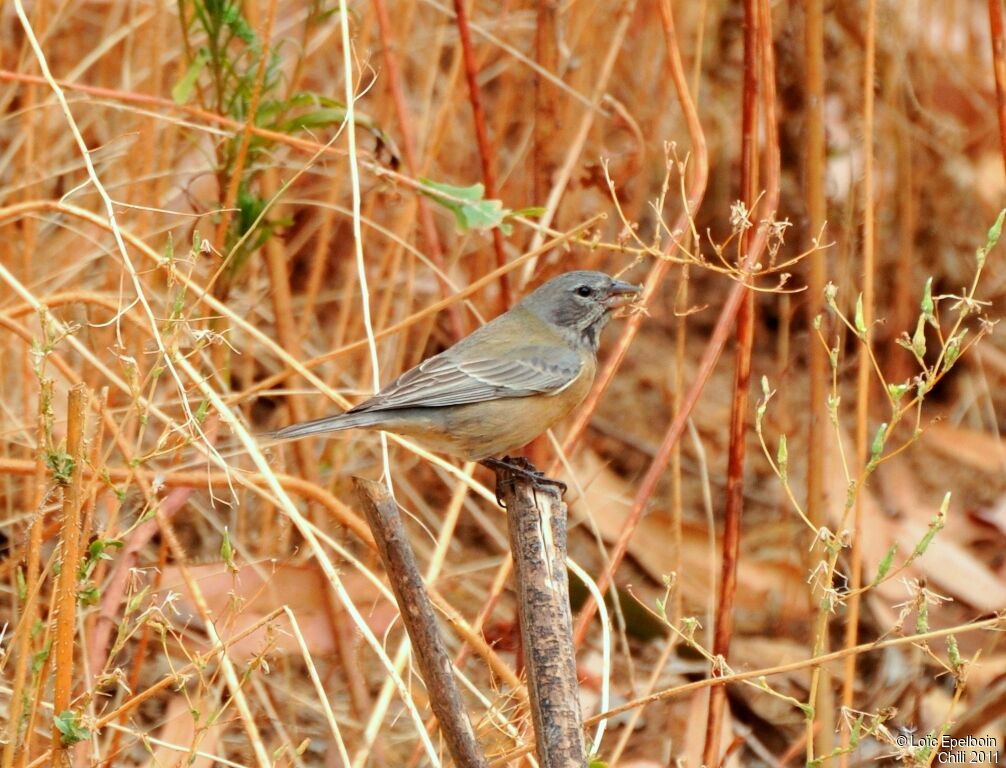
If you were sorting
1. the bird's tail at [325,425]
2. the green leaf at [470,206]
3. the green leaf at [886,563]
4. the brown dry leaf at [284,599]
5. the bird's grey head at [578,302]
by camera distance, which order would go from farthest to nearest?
the bird's grey head at [578,302] → the brown dry leaf at [284,599] → the green leaf at [470,206] → the bird's tail at [325,425] → the green leaf at [886,563]

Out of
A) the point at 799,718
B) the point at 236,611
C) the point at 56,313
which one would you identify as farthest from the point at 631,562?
the point at 236,611

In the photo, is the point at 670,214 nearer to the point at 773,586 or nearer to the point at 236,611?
the point at 773,586

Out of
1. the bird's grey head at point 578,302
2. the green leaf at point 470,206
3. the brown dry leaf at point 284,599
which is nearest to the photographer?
the green leaf at point 470,206

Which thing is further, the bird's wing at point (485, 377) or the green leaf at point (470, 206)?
the bird's wing at point (485, 377)

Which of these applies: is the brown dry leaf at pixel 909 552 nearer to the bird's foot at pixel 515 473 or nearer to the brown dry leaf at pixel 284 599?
the bird's foot at pixel 515 473

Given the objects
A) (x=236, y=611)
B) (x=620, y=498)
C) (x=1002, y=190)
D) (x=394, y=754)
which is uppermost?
(x=236, y=611)

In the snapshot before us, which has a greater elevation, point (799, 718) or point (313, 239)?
point (313, 239)

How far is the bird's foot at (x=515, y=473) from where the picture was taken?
13.5ft

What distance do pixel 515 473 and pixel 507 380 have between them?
1.44 ft

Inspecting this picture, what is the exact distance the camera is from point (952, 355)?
2658 mm

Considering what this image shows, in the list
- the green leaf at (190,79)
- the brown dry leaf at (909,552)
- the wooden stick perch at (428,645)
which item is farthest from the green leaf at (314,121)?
the brown dry leaf at (909,552)

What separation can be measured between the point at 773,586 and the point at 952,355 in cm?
363

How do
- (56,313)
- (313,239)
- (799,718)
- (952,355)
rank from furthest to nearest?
(313,239)
(799,718)
(56,313)
(952,355)

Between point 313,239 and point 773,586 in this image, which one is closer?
point 773,586
